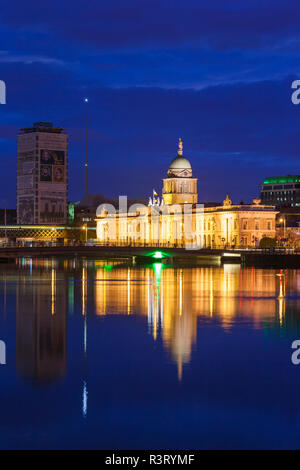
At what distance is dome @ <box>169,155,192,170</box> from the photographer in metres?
186

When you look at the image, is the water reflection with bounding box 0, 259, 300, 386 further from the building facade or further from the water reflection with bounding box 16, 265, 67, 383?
the building facade

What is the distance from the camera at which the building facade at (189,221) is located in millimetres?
152875

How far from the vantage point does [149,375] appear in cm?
2697

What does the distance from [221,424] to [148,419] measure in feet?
6.45

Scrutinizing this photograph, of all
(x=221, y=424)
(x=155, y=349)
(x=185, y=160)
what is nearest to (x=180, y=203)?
(x=185, y=160)

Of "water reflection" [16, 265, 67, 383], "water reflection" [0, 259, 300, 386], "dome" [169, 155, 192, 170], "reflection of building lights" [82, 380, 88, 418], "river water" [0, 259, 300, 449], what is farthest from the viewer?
"dome" [169, 155, 192, 170]

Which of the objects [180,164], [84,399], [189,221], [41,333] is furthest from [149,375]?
[180,164]

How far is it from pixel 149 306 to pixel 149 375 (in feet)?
74.5

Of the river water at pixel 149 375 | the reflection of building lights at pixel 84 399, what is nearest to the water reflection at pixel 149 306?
the reflection of building lights at pixel 84 399

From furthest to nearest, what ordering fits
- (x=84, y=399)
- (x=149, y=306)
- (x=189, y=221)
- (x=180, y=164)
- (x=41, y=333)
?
1. (x=180, y=164)
2. (x=189, y=221)
3. (x=149, y=306)
4. (x=41, y=333)
5. (x=84, y=399)

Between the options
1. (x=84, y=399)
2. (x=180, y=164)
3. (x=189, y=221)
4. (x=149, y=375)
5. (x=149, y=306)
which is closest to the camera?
(x=84, y=399)

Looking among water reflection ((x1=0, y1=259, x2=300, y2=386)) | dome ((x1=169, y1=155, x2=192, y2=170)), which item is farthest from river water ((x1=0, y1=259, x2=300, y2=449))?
dome ((x1=169, y1=155, x2=192, y2=170))

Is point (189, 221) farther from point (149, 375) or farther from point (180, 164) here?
point (149, 375)

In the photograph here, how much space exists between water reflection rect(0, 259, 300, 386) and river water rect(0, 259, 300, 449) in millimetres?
111
